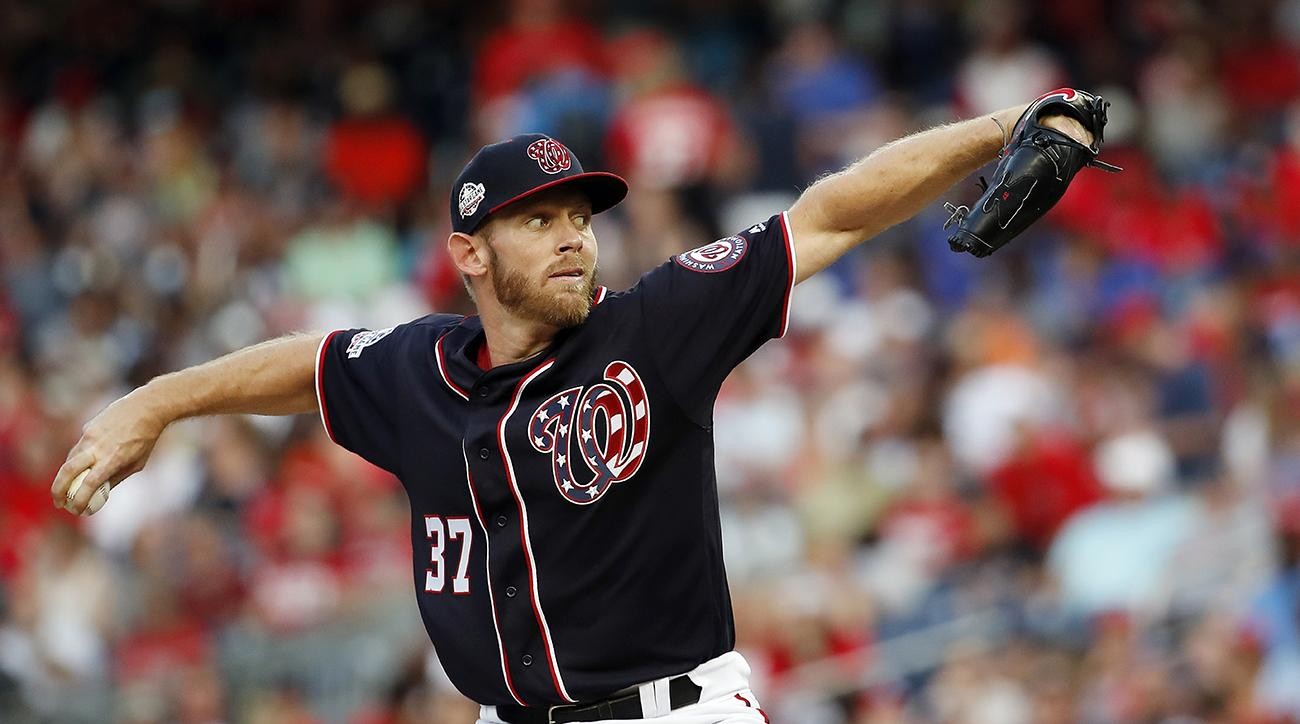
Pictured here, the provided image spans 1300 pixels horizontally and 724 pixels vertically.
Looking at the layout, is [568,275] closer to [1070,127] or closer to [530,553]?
[530,553]

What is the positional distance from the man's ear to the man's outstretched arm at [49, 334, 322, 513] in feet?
1.51

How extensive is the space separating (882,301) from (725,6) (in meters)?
3.16

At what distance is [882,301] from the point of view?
32.5ft

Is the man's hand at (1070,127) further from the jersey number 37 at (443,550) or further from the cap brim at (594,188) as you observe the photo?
the jersey number 37 at (443,550)

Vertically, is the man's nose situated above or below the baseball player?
above

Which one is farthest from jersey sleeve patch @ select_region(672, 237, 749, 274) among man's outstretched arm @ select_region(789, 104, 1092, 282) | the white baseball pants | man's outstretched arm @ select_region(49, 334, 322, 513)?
man's outstretched arm @ select_region(49, 334, 322, 513)

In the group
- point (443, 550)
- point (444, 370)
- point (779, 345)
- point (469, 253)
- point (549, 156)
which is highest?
point (779, 345)

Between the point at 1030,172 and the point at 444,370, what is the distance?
4.62ft

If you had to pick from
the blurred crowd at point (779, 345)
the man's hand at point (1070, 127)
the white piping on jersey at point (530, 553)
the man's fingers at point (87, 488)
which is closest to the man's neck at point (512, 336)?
the white piping on jersey at point (530, 553)

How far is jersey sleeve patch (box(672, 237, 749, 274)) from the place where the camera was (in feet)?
14.0

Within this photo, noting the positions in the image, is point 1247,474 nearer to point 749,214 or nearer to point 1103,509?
point 1103,509

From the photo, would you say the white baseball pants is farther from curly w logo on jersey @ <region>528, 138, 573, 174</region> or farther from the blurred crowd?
the blurred crowd

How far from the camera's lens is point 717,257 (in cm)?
429

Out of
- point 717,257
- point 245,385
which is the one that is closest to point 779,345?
point 245,385
